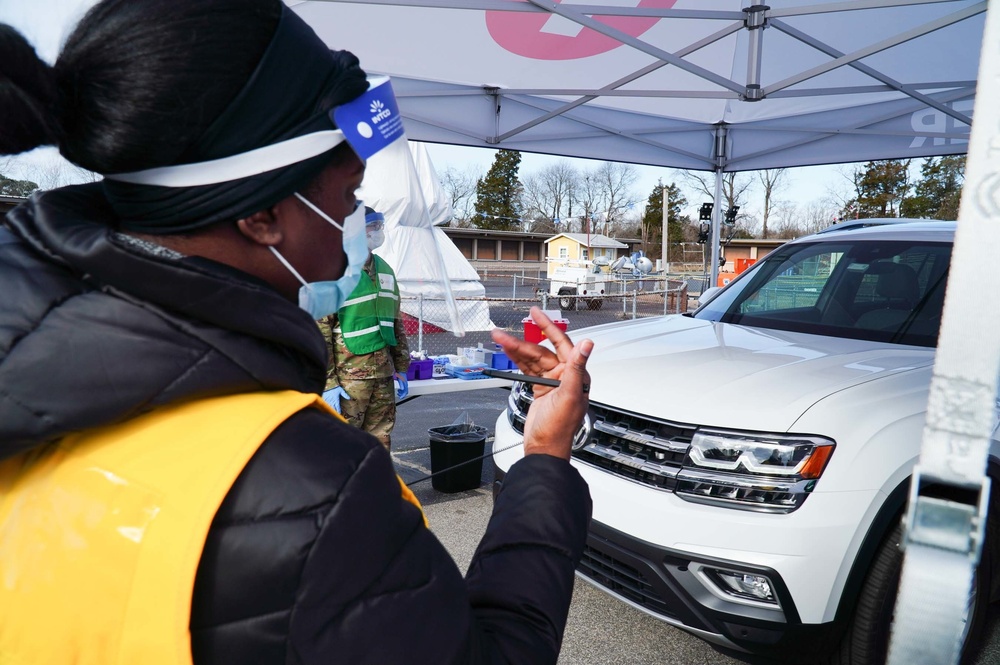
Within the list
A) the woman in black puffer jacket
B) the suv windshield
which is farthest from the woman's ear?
the suv windshield

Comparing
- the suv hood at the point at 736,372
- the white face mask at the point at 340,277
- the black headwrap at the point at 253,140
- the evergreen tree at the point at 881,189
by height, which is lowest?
the suv hood at the point at 736,372

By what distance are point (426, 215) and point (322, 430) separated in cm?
111

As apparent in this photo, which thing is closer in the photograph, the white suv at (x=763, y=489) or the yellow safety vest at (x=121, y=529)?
the yellow safety vest at (x=121, y=529)

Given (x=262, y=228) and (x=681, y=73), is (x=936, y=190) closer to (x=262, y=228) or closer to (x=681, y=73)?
(x=681, y=73)

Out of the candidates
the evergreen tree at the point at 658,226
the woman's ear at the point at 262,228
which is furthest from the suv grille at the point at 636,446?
the evergreen tree at the point at 658,226

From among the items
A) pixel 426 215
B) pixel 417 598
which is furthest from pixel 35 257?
pixel 426 215

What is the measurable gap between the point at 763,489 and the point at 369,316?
2.87 m

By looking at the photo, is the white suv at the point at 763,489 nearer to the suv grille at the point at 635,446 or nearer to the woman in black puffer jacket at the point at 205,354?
the suv grille at the point at 635,446

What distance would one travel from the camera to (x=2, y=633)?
2.53 feet

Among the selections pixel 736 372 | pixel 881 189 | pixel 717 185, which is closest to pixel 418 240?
pixel 736 372

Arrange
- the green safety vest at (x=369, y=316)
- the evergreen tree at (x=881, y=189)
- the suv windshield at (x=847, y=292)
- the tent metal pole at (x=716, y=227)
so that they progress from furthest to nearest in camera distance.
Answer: the evergreen tree at (x=881, y=189) → the tent metal pole at (x=716, y=227) → the green safety vest at (x=369, y=316) → the suv windshield at (x=847, y=292)

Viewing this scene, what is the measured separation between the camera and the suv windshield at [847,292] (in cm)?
341

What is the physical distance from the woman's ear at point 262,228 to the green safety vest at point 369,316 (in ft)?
11.2

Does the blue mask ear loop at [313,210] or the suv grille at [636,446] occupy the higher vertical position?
the blue mask ear loop at [313,210]
